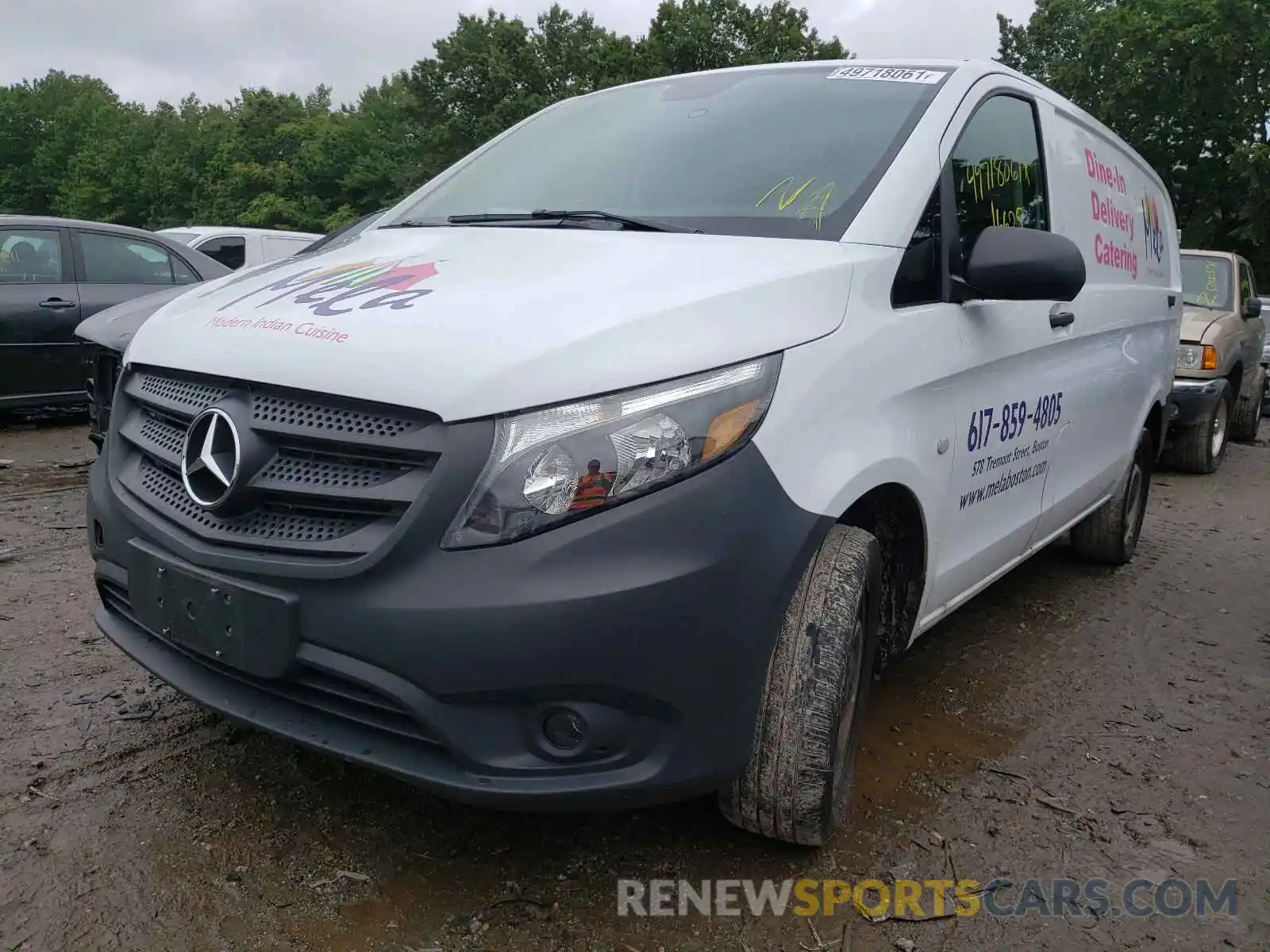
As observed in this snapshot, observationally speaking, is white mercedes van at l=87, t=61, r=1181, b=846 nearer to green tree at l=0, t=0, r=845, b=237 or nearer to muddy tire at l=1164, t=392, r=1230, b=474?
muddy tire at l=1164, t=392, r=1230, b=474

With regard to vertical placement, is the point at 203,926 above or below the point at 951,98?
below

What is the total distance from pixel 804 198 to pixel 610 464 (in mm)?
1059

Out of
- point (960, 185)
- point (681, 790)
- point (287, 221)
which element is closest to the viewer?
point (681, 790)

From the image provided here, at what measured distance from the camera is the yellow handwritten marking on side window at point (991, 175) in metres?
2.74

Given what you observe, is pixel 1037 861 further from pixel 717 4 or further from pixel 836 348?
pixel 717 4

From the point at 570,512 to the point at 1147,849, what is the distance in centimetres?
169

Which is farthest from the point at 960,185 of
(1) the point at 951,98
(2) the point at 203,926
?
(2) the point at 203,926

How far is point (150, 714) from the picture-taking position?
9.32 ft

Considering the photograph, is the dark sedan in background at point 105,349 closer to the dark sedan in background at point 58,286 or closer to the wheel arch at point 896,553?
the wheel arch at point 896,553

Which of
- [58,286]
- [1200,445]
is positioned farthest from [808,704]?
[1200,445]

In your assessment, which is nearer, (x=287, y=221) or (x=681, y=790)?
(x=681, y=790)

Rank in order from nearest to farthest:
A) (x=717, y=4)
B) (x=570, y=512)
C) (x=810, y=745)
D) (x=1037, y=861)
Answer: (x=570, y=512) < (x=810, y=745) < (x=1037, y=861) < (x=717, y=4)

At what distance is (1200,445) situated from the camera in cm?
783

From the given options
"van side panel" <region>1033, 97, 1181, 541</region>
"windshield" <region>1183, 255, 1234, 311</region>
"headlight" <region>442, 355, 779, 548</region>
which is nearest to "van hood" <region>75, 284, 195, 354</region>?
"headlight" <region>442, 355, 779, 548</region>
